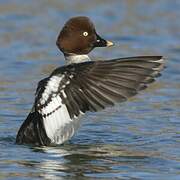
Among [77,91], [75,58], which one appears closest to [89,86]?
[77,91]

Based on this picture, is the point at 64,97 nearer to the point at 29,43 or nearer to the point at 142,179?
the point at 142,179

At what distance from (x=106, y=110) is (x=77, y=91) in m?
2.81

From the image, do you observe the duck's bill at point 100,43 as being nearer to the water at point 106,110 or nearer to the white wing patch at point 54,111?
the water at point 106,110

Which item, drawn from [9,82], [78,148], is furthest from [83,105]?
[9,82]

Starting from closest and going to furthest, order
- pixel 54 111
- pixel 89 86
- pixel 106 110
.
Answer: pixel 89 86 → pixel 54 111 → pixel 106 110

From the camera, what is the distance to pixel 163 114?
11.1 m

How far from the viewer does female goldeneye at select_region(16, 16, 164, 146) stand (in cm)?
839

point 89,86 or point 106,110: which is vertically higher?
point 89,86

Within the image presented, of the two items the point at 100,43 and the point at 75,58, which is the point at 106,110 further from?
the point at 75,58

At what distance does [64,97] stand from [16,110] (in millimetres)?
2672

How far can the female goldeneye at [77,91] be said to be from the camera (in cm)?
839

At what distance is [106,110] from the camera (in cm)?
1145

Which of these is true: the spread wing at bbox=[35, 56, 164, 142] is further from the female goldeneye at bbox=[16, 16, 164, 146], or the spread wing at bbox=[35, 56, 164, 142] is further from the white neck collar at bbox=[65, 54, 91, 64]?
the white neck collar at bbox=[65, 54, 91, 64]

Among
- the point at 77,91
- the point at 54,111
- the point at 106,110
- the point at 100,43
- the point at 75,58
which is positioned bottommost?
the point at 106,110
